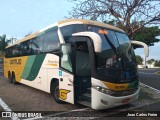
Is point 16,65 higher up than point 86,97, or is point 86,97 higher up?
point 16,65

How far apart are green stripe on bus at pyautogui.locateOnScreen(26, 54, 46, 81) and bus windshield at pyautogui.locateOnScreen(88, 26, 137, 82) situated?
12.5ft

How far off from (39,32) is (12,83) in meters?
6.65

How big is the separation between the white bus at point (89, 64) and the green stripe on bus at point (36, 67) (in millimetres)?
198

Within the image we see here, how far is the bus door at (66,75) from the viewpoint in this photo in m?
9.74

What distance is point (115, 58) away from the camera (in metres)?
9.18

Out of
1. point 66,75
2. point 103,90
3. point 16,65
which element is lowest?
point 103,90

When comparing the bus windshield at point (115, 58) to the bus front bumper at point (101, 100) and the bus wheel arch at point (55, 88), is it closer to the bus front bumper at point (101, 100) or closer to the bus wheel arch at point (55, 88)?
the bus front bumper at point (101, 100)

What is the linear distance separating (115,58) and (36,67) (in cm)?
529

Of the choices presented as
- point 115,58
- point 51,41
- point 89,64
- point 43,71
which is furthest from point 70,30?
point 43,71

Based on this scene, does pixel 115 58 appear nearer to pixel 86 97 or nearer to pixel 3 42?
pixel 86 97

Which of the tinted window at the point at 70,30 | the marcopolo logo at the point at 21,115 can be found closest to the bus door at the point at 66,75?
the tinted window at the point at 70,30

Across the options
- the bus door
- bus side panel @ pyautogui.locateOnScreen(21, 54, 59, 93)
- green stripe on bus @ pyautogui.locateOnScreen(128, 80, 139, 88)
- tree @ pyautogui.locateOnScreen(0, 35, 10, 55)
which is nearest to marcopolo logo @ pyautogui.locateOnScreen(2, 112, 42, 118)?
the bus door

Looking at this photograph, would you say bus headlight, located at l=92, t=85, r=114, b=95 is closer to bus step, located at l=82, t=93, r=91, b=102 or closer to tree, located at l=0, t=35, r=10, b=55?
bus step, located at l=82, t=93, r=91, b=102

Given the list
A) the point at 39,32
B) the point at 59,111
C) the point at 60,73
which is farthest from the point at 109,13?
the point at 59,111
